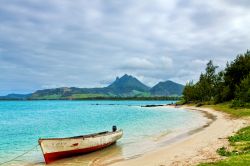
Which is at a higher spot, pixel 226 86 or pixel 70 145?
pixel 226 86

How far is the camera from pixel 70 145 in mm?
29969

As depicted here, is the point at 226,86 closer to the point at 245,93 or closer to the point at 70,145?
the point at 245,93

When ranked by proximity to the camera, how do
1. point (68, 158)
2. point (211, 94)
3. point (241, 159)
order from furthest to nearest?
point (211, 94)
point (68, 158)
point (241, 159)

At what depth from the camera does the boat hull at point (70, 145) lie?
28.1 meters

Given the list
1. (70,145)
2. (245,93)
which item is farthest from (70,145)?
(245,93)

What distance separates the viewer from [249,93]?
76.2 metres

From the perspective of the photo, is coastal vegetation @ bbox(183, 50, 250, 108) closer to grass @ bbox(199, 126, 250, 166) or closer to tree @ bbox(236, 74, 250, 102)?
tree @ bbox(236, 74, 250, 102)

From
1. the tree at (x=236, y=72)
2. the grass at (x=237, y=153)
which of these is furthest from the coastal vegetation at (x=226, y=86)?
the grass at (x=237, y=153)

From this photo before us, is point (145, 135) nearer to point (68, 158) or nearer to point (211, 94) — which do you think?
point (68, 158)

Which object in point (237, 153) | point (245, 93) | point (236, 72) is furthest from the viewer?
point (236, 72)

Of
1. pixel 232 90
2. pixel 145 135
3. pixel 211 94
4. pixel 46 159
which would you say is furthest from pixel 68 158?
pixel 211 94

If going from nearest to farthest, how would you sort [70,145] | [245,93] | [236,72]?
[70,145], [245,93], [236,72]

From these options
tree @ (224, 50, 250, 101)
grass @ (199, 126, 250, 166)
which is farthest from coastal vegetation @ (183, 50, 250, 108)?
grass @ (199, 126, 250, 166)

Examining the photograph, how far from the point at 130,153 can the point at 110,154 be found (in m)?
1.82
